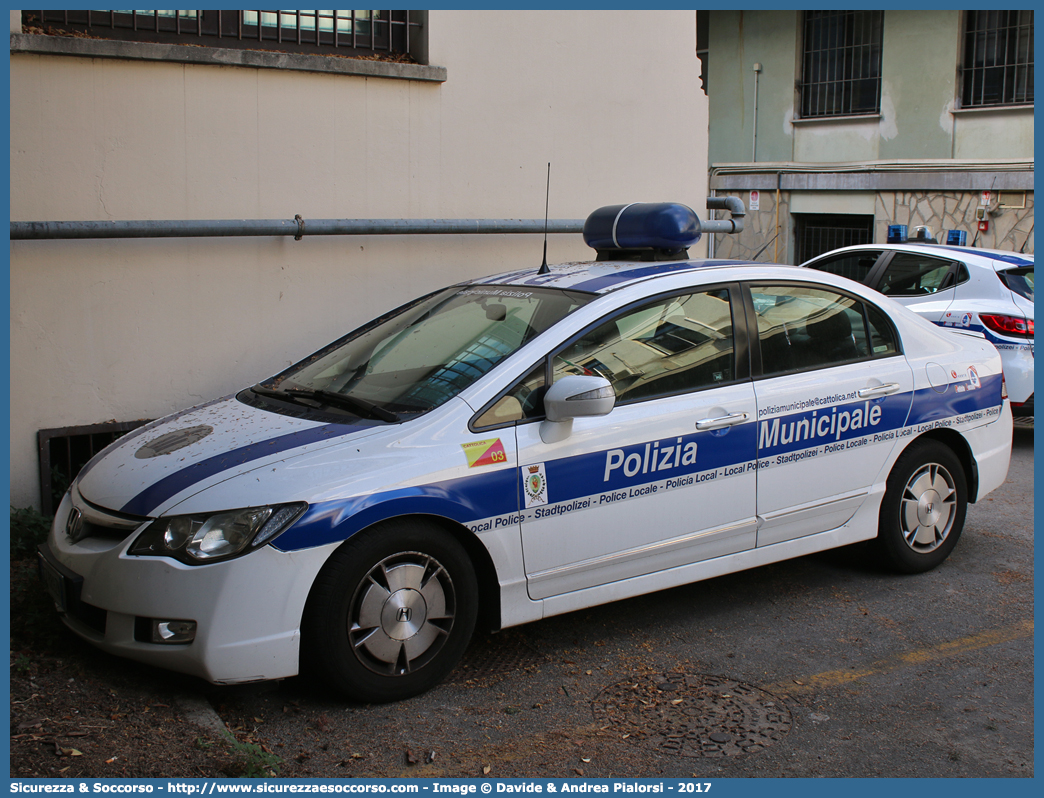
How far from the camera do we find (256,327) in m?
6.63

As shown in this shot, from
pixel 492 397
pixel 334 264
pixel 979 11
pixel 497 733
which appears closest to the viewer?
pixel 497 733

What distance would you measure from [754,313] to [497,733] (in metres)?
2.25

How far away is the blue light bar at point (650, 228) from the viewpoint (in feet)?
16.5

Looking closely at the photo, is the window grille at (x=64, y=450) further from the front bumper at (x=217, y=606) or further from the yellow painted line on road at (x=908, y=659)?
the yellow painted line on road at (x=908, y=659)

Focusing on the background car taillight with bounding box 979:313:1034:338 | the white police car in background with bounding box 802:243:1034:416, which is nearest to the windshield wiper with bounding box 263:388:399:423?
the white police car in background with bounding box 802:243:1034:416

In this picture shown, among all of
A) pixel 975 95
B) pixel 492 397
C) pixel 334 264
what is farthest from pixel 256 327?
pixel 975 95

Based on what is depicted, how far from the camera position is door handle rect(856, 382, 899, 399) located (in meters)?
4.84

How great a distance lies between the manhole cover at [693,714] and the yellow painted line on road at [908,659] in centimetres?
17

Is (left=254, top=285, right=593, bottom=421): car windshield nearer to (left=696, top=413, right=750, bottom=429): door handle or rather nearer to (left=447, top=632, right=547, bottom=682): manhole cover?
(left=696, top=413, right=750, bottom=429): door handle

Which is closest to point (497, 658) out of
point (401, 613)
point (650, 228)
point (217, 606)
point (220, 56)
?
point (401, 613)

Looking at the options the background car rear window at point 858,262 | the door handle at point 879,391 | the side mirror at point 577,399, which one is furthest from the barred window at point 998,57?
the side mirror at point 577,399

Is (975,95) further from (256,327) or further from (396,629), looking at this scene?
(396,629)

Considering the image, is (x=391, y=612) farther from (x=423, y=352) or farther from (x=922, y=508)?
(x=922, y=508)

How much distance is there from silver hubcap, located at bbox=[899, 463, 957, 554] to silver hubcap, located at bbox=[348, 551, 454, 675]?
257cm
